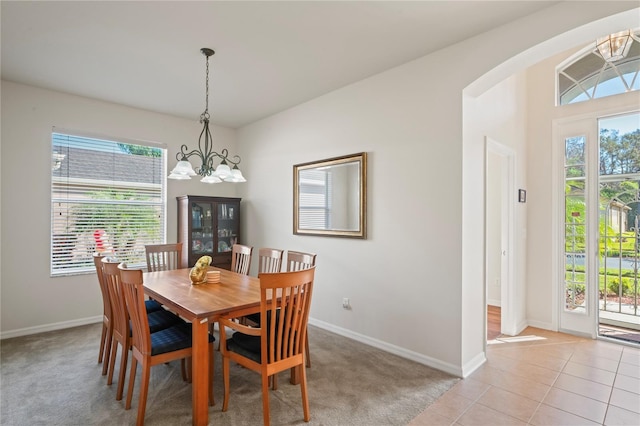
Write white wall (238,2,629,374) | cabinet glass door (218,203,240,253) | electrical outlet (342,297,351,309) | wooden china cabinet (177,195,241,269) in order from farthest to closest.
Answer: cabinet glass door (218,203,240,253) → wooden china cabinet (177,195,241,269) → electrical outlet (342,297,351,309) → white wall (238,2,629,374)

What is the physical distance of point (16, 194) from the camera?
11.9ft

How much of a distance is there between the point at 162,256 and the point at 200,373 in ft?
7.26

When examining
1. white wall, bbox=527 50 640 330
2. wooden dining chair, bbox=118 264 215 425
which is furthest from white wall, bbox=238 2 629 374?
wooden dining chair, bbox=118 264 215 425

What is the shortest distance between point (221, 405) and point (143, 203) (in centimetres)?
327

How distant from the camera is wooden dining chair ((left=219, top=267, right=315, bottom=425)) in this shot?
6.48 feet

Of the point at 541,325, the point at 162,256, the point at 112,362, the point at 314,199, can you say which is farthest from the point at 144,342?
the point at 541,325

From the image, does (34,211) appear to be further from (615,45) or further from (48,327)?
(615,45)

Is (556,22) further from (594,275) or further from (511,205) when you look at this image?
(594,275)

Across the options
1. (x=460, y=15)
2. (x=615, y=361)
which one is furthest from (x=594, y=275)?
(x=460, y=15)

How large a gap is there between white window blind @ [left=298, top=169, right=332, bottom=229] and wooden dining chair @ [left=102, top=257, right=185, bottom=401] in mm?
1922

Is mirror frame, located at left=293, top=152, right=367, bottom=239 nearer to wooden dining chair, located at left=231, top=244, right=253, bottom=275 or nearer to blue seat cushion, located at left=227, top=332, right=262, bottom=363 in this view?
wooden dining chair, located at left=231, top=244, right=253, bottom=275

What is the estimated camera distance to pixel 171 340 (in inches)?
87.7

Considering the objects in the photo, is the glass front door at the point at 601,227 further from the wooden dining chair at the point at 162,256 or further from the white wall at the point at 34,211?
the white wall at the point at 34,211

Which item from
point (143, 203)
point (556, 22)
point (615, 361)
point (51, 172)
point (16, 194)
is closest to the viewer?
point (556, 22)
